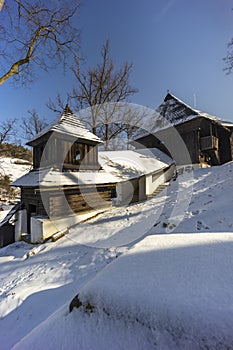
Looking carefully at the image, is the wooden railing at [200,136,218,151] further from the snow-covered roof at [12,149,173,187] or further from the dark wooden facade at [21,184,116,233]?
the dark wooden facade at [21,184,116,233]

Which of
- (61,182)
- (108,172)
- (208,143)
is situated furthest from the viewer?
(208,143)

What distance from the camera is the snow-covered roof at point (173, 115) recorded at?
1493cm

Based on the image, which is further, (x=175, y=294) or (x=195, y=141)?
(x=195, y=141)

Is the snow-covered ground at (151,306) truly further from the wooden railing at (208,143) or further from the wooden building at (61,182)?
the wooden railing at (208,143)

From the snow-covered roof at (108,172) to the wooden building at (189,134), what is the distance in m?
1.44

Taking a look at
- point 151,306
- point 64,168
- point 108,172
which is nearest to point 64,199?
point 64,168

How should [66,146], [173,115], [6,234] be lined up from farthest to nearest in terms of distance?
[173,115]
[6,234]
[66,146]

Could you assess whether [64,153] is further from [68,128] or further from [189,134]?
[189,134]

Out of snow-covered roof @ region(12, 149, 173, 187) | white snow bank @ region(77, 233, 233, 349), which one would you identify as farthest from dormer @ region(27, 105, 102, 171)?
white snow bank @ region(77, 233, 233, 349)

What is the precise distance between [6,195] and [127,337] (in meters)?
22.2

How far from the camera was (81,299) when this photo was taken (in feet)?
4.88

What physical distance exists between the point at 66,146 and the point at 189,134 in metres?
12.0

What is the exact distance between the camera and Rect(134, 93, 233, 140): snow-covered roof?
49.0 feet

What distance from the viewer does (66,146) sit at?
9.10 meters
